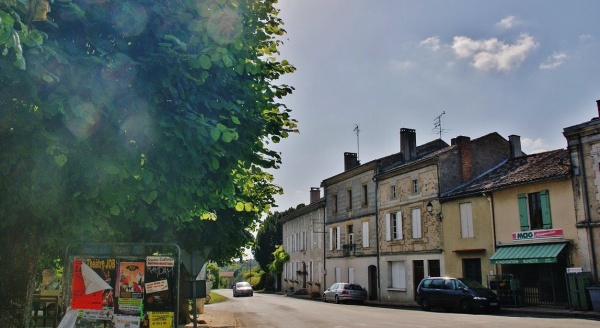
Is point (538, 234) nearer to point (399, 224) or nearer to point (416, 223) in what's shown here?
point (416, 223)

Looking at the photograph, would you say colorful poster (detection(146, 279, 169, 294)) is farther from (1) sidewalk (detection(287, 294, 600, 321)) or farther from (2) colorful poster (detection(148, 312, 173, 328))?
(1) sidewalk (detection(287, 294, 600, 321))

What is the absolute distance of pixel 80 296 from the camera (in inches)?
272

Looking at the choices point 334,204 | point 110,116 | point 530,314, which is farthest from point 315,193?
point 110,116

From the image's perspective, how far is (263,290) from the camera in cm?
6469

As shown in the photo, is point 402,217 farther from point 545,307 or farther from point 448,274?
point 545,307

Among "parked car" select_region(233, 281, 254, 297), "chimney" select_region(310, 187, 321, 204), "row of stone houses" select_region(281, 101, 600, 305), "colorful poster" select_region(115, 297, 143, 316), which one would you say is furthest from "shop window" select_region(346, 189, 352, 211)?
"colorful poster" select_region(115, 297, 143, 316)

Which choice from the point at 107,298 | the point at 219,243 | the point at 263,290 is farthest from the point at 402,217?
the point at 263,290

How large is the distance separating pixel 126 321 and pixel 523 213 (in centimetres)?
2223

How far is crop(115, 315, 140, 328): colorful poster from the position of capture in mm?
6844

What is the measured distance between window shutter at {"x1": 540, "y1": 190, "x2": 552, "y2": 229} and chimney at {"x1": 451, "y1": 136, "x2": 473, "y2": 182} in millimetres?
7042

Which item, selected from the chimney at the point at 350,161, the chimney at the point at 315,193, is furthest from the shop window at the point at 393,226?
the chimney at the point at 315,193

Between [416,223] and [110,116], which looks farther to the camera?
[416,223]

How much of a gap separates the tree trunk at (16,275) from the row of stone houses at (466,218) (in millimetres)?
20646

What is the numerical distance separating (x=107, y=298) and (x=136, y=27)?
11.6 ft
